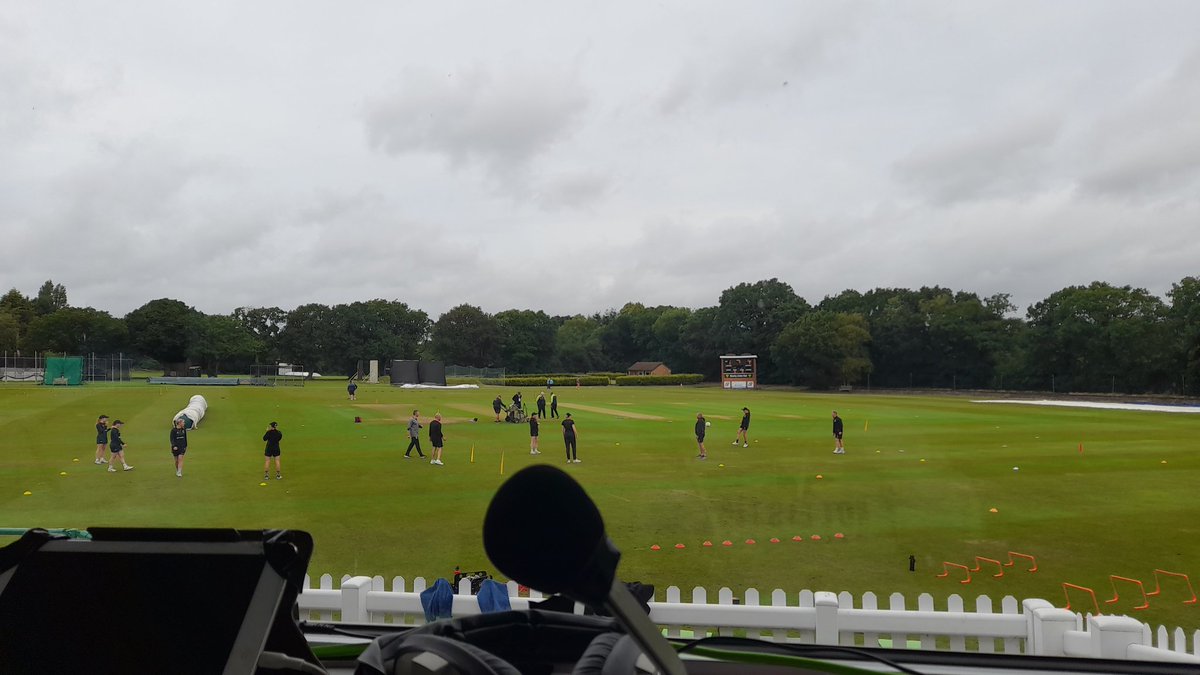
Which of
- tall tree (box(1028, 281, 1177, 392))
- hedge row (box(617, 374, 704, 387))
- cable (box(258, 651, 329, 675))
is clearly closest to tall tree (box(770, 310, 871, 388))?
tall tree (box(1028, 281, 1177, 392))

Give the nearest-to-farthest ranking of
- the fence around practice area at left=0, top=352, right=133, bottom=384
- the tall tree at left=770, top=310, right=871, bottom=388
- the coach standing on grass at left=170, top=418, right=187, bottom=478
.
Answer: the fence around practice area at left=0, top=352, right=133, bottom=384 < the coach standing on grass at left=170, top=418, right=187, bottom=478 < the tall tree at left=770, top=310, right=871, bottom=388

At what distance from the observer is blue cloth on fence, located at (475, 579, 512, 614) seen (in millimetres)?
2549

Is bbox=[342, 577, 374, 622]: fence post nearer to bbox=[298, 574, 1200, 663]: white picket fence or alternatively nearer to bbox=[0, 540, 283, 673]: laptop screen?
bbox=[298, 574, 1200, 663]: white picket fence

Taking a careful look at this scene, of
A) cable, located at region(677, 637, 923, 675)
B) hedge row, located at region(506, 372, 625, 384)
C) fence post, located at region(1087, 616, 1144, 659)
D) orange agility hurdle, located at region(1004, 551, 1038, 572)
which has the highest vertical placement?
hedge row, located at region(506, 372, 625, 384)

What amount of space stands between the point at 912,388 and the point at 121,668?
2198 cm

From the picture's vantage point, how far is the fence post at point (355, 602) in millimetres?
2754

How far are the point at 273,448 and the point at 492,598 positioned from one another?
12.9 feet

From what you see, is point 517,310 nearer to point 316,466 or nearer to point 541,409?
point 316,466

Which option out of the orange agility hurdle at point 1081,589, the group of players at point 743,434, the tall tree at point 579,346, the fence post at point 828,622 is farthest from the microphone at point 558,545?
the group of players at point 743,434

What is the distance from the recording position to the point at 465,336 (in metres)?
5.93

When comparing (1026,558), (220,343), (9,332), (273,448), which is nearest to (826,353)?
(1026,558)

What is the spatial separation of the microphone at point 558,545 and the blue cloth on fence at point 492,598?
1.99 metres

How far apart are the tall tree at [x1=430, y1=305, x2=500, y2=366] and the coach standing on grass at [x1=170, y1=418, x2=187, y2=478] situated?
1908mm

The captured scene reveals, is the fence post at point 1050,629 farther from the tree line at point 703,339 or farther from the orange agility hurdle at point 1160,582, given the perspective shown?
the tree line at point 703,339
